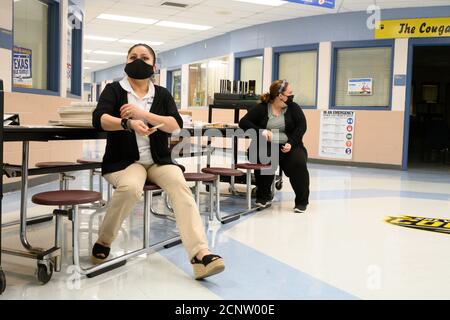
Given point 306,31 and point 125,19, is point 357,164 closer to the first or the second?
point 306,31

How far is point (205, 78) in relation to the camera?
13.3 m

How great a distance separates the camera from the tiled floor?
7.50 feet

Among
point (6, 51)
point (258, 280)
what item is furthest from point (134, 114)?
point (6, 51)

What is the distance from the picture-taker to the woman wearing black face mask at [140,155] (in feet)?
8.13

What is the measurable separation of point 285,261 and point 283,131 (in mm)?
2050

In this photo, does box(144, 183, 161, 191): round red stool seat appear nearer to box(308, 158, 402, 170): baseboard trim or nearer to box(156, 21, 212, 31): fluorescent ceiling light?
box(308, 158, 402, 170): baseboard trim

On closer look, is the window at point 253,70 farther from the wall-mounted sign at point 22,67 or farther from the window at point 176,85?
the wall-mounted sign at point 22,67

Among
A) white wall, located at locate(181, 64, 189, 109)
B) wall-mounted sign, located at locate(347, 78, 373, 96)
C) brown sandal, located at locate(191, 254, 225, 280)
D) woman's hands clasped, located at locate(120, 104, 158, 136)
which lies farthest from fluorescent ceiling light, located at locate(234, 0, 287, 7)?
brown sandal, located at locate(191, 254, 225, 280)

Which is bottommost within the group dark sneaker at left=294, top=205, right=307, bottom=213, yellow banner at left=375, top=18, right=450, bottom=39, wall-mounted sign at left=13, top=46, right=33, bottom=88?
dark sneaker at left=294, top=205, right=307, bottom=213

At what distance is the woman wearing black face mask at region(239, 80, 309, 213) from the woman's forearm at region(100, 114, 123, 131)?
222 cm

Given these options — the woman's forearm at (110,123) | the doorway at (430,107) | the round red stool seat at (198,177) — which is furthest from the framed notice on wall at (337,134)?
the woman's forearm at (110,123)

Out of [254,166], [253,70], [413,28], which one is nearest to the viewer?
[254,166]
